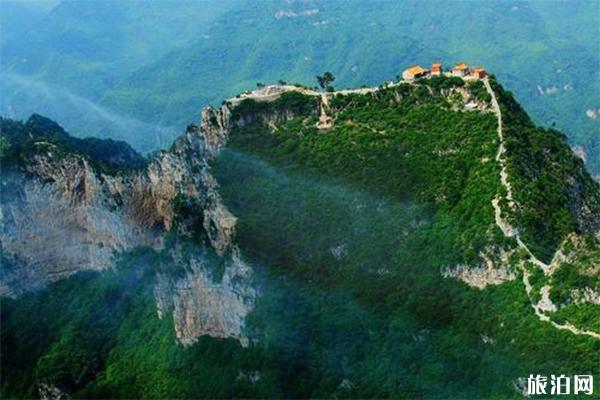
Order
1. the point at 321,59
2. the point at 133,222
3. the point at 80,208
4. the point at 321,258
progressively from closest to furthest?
1. the point at 321,258
2. the point at 133,222
3. the point at 80,208
4. the point at 321,59

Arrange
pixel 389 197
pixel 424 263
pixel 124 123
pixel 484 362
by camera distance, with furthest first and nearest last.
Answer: pixel 124 123 → pixel 389 197 → pixel 424 263 → pixel 484 362

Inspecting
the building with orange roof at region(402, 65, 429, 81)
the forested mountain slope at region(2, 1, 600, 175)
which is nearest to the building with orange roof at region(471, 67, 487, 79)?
the building with orange roof at region(402, 65, 429, 81)

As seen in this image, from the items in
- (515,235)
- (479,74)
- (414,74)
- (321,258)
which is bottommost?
(321,258)

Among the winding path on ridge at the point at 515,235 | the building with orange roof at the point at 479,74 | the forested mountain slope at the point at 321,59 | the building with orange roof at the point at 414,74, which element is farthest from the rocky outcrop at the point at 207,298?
the forested mountain slope at the point at 321,59

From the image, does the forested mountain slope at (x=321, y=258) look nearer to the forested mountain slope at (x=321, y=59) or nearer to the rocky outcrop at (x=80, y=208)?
the rocky outcrop at (x=80, y=208)

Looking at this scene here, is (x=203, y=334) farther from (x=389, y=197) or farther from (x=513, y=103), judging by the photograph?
(x=513, y=103)

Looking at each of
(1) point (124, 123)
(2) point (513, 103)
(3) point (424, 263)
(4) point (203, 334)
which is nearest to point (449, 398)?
(3) point (424, 263)

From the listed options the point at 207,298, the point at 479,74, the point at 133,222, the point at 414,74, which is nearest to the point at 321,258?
the point at 207,298

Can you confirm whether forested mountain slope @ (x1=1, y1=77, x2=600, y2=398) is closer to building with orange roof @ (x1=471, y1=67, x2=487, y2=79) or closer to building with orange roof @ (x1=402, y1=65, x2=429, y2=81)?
building with orange roof @ (x1=471, y1=67, x2=487, y2=79)

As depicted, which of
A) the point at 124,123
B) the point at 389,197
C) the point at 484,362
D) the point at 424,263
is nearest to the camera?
the point at 484,362

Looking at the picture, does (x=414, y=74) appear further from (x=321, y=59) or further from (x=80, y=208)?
(x=321, y=59)

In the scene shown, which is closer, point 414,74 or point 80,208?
point 414,74
